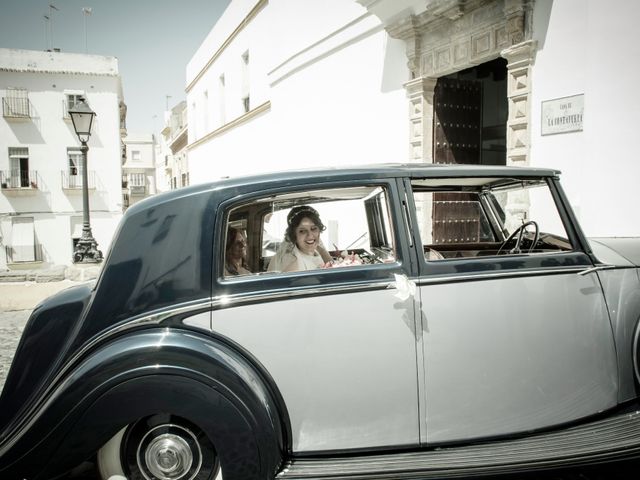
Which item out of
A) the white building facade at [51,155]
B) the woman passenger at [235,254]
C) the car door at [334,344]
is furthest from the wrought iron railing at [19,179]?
the car door at [334,344]

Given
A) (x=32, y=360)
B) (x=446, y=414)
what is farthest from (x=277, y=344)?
(x=32, y=360)

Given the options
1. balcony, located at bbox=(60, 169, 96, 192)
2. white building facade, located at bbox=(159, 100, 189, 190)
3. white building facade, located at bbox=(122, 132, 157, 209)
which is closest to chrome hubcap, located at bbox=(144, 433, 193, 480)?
white building facade, located at bbox=(159, 100, 189, 190)

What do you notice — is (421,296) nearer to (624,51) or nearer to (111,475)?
(111,475)

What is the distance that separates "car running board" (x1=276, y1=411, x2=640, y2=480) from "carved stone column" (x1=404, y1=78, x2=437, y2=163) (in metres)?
5.73

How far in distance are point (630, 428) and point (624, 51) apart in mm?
4199

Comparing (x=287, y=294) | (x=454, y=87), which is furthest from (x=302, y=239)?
(x=454, y=87)

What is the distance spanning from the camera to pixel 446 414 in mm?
1972

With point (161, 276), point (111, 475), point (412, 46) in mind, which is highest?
point (412, 46)

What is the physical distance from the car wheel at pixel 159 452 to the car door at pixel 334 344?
389mm

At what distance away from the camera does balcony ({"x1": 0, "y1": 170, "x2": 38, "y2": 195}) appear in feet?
74.4

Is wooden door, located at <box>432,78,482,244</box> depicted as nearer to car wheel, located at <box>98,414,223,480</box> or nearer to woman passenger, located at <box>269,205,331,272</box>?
woman passenger, located at <box>269,205,331,272</box>

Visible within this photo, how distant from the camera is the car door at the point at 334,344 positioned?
186cm

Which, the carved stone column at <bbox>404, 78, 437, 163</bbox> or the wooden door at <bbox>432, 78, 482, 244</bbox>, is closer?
the carved stone column at <bbox>404, 78, 437, 163</bbox>

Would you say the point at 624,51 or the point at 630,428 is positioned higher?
the point at 624,51
